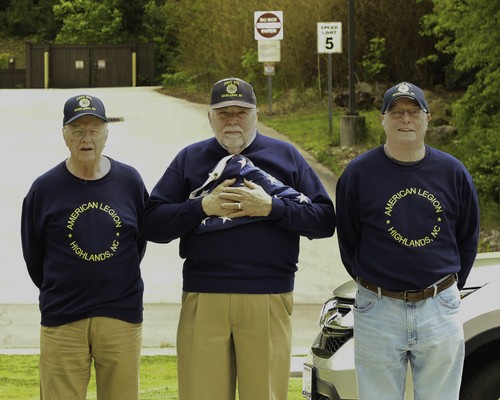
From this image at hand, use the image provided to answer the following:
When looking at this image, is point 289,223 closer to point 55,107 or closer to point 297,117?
point 297,117

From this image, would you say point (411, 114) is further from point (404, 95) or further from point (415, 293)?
point (415, 293)

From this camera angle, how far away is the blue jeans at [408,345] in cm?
457

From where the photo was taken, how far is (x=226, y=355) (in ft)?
15.7

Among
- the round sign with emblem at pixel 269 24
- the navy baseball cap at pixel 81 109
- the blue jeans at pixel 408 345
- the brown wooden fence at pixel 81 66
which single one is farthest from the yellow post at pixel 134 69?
the blue jeans at pixel 408 345

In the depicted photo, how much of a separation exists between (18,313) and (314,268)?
3.76 metres

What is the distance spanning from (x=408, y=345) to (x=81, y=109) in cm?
175

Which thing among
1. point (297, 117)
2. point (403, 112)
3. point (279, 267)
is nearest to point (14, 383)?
point (279, 267)

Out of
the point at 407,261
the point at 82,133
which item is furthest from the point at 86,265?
the point at 407,261

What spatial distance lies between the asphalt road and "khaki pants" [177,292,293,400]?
5458 mm

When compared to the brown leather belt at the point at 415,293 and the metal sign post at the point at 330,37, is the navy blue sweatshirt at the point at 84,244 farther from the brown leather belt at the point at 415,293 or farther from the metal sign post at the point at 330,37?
the metal sign post at the point at 330,37

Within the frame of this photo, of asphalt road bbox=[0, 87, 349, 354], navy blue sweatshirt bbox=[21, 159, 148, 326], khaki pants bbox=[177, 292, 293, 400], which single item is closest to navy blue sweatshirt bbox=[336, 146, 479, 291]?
khaki pants bbox=[177, 292, 293, 400]

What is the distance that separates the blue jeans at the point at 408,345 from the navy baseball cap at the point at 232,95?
0.97m

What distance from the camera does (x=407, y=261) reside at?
4.59 m

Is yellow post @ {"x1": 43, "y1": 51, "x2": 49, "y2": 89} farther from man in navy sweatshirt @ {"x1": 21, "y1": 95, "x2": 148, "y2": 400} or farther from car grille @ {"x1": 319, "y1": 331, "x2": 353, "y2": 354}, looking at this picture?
man in navy sweatshirt @ {"x1": 21, "y1": 95, "x2": 148, "y2": 400}
